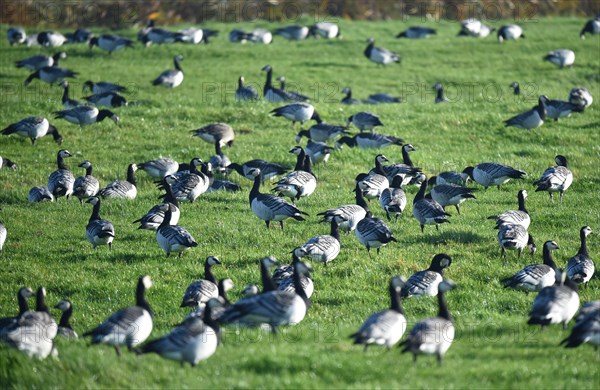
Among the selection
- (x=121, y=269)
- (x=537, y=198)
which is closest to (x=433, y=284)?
(x=121, y=269)

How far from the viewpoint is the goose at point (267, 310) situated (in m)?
13.3

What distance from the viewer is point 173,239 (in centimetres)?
1884

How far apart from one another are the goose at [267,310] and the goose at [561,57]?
28.5 metres

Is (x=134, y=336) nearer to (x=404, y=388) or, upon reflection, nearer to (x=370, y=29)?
(x=404, y=388)

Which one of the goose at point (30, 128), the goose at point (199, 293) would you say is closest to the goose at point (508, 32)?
the goose at point (30, 128)

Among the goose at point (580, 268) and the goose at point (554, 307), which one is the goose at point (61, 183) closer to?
the goose at point (580, 268)

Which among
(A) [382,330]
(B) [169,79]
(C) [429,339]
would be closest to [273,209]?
(A) [382,330]

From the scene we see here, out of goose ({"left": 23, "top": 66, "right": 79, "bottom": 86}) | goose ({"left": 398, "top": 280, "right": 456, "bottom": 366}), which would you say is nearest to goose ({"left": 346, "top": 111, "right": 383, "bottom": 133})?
goose ({"left": 23, "top": 66, "right": 79, "bottom": 86})

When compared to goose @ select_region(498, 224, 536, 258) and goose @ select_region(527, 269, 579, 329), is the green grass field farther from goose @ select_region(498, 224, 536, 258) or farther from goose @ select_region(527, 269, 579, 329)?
goose @ select_region(498, 224, 536, 258)

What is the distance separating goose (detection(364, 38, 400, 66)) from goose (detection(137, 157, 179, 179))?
17.7 m

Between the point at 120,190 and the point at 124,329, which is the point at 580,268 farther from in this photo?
the point at 120,190

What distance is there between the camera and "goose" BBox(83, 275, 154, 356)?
44.0ft

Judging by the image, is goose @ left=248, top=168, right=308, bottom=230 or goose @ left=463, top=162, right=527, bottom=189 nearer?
goose @ left=248, top=168, right=308, bottom=230

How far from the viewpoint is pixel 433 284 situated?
16609mm
